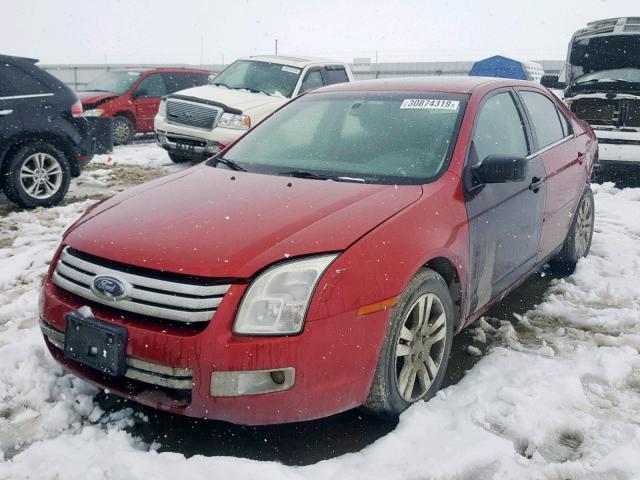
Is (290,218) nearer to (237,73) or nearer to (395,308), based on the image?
(395,308)

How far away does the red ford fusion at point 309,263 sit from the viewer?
2.43 m

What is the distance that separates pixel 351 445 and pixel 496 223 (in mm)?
1482

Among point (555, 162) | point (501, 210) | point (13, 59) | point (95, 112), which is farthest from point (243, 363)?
point (95, 112)

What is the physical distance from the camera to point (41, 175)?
709 cm

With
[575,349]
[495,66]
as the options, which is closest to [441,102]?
[575,349]

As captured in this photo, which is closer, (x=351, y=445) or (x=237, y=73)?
(x=351, y=445)

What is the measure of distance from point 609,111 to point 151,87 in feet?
28.9

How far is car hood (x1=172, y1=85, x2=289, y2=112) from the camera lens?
9438mm

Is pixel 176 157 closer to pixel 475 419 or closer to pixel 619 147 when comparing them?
pixel 619 147

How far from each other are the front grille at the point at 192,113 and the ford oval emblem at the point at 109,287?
22.6 feet

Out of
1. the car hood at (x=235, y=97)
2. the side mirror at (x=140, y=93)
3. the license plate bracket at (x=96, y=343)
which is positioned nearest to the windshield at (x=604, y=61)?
the car hood at (x=235, y=97)

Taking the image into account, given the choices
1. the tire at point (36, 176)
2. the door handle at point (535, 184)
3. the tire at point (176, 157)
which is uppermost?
the door handle at point (535, 184)

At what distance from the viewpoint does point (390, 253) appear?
2.68m

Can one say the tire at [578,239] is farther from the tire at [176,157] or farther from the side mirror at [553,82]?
the tire at [176,157]
